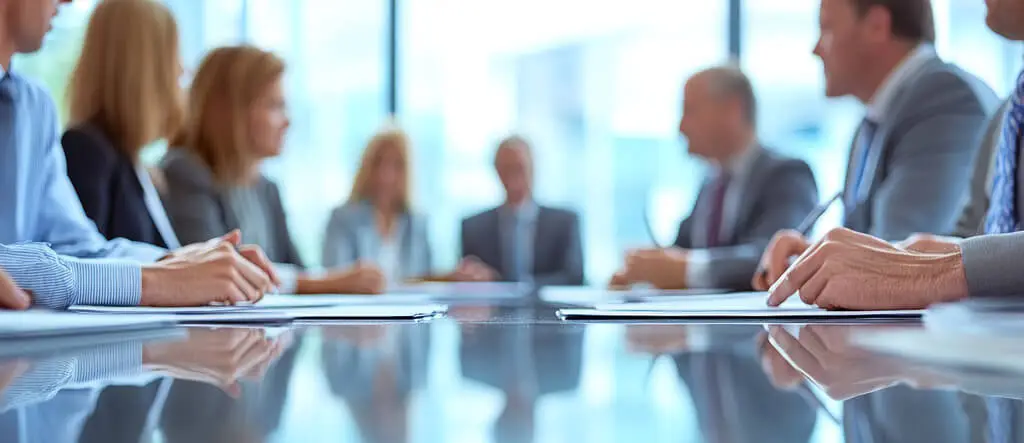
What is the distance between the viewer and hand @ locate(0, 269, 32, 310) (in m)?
0.63

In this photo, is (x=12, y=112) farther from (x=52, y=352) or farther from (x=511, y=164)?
(x=511, y=164)

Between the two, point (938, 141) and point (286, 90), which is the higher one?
point (286, 90)

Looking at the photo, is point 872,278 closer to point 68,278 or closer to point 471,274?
point 68,278

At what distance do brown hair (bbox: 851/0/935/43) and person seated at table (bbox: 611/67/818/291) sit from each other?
0.46m

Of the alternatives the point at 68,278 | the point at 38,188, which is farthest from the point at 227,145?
the point at 68,278

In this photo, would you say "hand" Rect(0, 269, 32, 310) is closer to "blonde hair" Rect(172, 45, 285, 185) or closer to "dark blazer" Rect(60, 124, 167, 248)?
"dark blazer" Rect(60, 124, 167, 248)

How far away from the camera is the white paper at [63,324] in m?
0.43

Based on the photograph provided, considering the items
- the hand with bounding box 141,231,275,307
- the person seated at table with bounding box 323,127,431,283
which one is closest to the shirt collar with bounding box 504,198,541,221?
the person seated at table with bounding box 323,127,431,283

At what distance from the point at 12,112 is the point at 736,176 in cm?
159

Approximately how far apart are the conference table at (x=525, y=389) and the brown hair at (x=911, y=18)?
119 cm

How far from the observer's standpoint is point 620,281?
1629 mm

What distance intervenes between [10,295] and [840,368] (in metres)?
0.59

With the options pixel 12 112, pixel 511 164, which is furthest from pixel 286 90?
pixel 511 164

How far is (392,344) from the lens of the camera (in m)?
0.45
